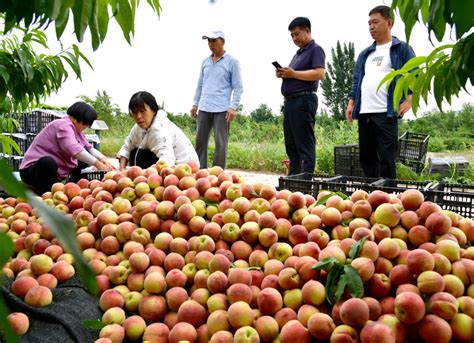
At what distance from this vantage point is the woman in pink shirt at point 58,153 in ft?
11.7

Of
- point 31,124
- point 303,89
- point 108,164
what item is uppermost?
point 303,89

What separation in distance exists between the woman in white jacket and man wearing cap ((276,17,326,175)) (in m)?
1.06

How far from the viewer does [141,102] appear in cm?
337

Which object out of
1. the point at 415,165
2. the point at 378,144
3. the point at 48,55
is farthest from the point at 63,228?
the point at 415,165

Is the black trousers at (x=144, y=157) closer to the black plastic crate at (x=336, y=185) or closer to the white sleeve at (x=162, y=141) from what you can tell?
the white sleeve at (x=162, y=141)

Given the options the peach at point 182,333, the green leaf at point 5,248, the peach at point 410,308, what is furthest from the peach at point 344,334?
the green leaf at point 5,248

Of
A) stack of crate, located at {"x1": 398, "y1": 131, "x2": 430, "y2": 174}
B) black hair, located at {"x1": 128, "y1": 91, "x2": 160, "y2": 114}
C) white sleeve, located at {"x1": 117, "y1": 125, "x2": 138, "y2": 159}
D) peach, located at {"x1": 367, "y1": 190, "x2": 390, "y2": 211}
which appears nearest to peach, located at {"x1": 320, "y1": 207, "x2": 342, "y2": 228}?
peach, located at {"x1": 367, "y1": 190, "x2": 390, "y2": 211}

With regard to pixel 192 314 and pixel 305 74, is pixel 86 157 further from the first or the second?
pixel 192 314

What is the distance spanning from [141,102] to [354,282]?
2.55 m

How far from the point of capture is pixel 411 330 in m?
1.13

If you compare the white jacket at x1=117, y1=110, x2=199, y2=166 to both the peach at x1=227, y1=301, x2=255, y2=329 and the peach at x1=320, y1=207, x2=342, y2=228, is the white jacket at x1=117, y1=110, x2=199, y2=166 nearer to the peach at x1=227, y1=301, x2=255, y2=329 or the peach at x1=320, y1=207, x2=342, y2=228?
the peach at x1=320, y1=207, x2=342, y2=228

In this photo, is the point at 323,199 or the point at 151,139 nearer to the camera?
the point at 323,199

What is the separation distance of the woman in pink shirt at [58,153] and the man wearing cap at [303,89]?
5.56 ft

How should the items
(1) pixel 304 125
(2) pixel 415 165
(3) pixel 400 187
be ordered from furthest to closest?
(2) pixel 415 165
(1) pixel 304 125
(3) pixel 400 187
